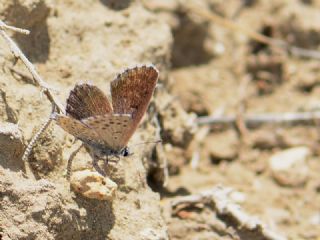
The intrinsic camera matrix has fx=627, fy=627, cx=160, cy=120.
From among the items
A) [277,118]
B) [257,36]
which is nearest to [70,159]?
[277,118]

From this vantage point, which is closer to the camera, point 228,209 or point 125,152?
point 125,152

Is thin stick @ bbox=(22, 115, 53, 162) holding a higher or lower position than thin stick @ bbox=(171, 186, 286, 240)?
lower

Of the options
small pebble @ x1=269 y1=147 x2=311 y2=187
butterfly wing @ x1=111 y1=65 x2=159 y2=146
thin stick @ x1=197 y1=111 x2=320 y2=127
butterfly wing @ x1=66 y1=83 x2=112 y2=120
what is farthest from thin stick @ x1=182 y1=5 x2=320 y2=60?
butterfly wing @ x1=66 y1=83 x2=112 y2=120

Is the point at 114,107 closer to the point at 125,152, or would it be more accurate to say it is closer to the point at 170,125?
the point at 125,152

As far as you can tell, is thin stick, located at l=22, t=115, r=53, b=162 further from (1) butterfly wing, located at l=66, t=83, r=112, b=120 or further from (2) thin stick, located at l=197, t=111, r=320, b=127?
(2) thin stick, located at l=197, t=111, r=320, b=127

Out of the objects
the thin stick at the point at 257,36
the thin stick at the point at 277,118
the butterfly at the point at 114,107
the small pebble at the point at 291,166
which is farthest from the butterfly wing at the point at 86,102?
the thin stick at the point at 257,36

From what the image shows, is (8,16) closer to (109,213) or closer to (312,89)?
(109,213)

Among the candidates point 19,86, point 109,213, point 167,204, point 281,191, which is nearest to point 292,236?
point 281,191

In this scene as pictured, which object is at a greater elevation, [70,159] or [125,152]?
[125,152]
